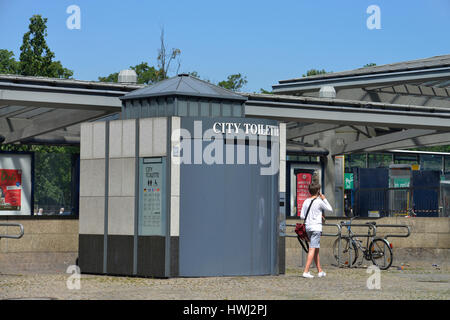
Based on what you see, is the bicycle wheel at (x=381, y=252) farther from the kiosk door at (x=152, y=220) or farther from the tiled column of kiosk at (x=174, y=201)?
the kiosk door at (x=152, y=220)

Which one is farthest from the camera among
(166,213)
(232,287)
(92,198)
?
(92,198)

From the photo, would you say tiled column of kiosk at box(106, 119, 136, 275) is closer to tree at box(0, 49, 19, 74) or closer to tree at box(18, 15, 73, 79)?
tree at box(18, 15, 73, 79)

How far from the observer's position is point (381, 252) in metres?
18.6

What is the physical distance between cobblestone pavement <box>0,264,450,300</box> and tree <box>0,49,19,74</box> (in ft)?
186

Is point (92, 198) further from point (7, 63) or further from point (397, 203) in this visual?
point (7, 63)

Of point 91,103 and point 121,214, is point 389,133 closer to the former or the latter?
point 91,103

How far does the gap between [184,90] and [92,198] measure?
8.64 ft

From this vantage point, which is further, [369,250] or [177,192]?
[369,250]

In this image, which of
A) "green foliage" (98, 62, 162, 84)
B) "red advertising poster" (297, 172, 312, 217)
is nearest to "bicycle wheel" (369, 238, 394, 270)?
"red advertising poster" (297, 172, 312, 217)

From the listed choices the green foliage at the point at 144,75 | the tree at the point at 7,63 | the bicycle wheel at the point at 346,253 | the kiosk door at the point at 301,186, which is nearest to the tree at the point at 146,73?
the green foliage at the point at 144,75

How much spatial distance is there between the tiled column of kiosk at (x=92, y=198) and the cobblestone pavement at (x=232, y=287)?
16.0 inches

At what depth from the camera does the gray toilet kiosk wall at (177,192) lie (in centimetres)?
1480

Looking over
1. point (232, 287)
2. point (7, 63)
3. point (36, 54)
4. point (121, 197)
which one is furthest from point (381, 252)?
point (7, 63)
